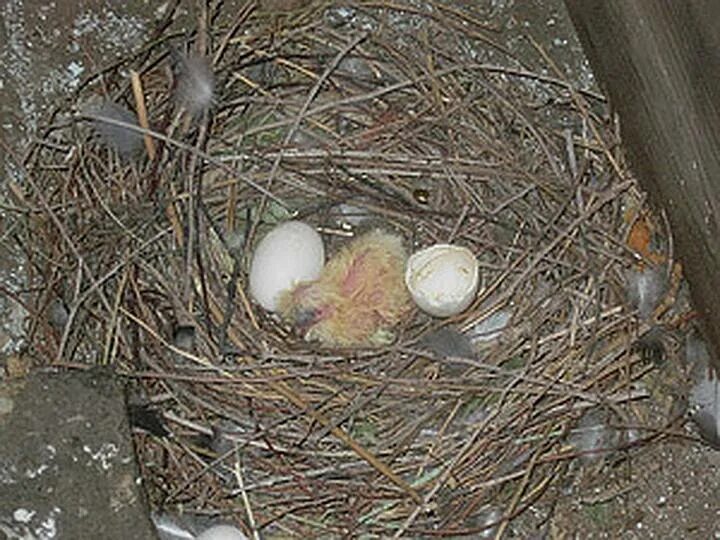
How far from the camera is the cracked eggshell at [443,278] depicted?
6.20ft

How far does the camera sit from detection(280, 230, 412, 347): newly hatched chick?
1.92 m

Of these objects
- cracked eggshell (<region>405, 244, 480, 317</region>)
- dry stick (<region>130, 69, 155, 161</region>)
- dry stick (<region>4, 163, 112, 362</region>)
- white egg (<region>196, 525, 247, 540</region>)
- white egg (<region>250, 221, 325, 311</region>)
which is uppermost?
dry stick (<region>130, 69, 155, 161</region>)

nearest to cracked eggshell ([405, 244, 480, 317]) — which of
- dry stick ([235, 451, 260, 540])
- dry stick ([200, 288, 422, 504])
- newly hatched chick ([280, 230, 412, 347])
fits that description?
newly hatched chick ([280, 230, 412, 347])

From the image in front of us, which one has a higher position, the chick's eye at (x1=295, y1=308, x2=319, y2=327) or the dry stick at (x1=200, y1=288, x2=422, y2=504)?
the chick's eye at (x1=295, y1=308, x2=319, y2=327)

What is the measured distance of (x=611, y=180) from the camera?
2006 mm

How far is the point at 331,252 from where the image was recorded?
202 centimetres

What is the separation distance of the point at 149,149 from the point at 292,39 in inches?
9.0

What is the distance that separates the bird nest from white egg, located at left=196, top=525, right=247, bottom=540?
0.02 m

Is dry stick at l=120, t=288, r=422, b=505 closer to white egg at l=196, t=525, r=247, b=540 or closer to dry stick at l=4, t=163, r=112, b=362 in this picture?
dry stick at l=4, t=163, r=112, b=362

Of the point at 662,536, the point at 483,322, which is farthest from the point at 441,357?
the point at 662,536

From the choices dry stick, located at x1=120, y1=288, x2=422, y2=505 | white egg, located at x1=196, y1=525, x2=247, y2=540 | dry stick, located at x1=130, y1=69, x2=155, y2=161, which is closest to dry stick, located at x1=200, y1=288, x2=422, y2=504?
dry stick, located at x1=120, y1=288, x2=422, y2=505

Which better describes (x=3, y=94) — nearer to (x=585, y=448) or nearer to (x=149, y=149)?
(x=149, y=149)

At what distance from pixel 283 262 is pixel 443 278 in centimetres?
19

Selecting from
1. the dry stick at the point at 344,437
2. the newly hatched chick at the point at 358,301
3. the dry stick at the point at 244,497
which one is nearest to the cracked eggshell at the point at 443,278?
the newly hatched chick at the point at 358,301
